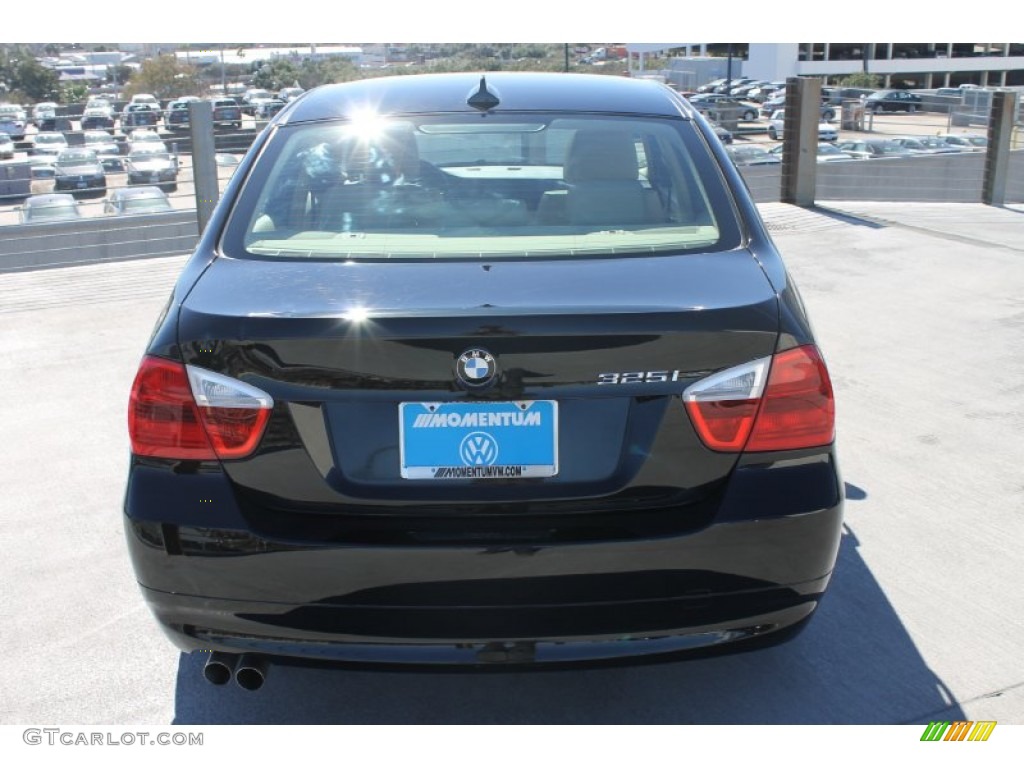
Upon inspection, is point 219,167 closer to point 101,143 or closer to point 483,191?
point 101,143

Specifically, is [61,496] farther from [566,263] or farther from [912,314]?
[912,314]

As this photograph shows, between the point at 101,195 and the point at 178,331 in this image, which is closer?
the point at 178,331

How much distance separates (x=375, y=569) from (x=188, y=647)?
553 mm

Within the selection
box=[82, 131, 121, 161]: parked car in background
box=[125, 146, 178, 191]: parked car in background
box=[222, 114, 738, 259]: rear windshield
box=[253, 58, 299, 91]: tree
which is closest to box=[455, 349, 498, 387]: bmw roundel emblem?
box=[222, 114, 738, 259]: rear windshield

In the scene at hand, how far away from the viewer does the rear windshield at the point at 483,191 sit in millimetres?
2900

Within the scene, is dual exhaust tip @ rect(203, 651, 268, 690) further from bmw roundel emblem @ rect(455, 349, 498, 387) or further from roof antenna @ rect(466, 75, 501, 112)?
roof antenna @ rect(466, 75, 501, 112)

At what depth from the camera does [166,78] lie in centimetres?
5572

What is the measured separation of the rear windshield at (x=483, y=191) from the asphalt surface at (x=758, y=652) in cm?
112

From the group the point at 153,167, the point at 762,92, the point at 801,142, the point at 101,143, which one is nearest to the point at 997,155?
the point at 801,142

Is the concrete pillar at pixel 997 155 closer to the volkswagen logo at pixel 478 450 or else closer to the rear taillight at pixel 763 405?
the rear taillight at pixel 763 405

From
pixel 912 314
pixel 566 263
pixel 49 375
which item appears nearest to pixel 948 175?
pixel 912 314

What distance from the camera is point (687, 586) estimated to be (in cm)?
246

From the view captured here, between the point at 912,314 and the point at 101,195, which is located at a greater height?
the point at 912,314

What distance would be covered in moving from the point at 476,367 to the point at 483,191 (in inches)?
38.3
